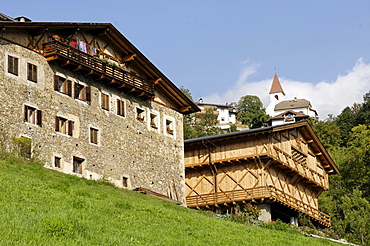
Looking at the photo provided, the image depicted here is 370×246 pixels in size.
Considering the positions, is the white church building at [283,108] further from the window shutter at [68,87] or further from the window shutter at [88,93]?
the window shutter at [68,87]

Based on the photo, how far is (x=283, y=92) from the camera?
176 metres

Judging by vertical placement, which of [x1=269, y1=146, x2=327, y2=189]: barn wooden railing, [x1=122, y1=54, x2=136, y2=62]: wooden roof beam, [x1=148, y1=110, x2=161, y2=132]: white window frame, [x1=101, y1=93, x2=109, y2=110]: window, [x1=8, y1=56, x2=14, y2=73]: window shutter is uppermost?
[x1=122, y1=54, x2=136, y2=62]: wooden roof beam

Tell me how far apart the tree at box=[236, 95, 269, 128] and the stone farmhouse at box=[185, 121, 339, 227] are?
81202mm

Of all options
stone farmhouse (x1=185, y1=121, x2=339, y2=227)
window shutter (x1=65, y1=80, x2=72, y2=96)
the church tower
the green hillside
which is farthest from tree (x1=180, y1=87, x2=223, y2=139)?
the church tower

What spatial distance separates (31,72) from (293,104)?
124864 mm

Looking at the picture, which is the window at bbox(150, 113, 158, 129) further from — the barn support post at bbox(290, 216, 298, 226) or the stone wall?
the barn support post at bbox(290, 216, 298, 226)

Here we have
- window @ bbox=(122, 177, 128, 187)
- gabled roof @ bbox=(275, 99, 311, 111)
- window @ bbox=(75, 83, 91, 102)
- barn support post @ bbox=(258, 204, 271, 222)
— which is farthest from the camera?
gabled roof @ bbox=(275, 99, 311, 111)

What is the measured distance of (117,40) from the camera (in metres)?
42.3

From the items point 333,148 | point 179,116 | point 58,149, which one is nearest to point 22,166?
point 58,149

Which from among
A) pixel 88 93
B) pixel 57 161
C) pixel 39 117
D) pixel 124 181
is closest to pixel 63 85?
pixel 88 93

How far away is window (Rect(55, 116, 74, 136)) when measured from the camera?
3619 cm

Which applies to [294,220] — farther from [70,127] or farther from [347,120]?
[347,120]

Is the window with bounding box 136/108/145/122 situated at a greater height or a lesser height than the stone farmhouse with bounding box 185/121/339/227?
greater

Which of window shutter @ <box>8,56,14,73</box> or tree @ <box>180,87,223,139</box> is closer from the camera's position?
window shutter @ <box>8,56,14,73</box>
